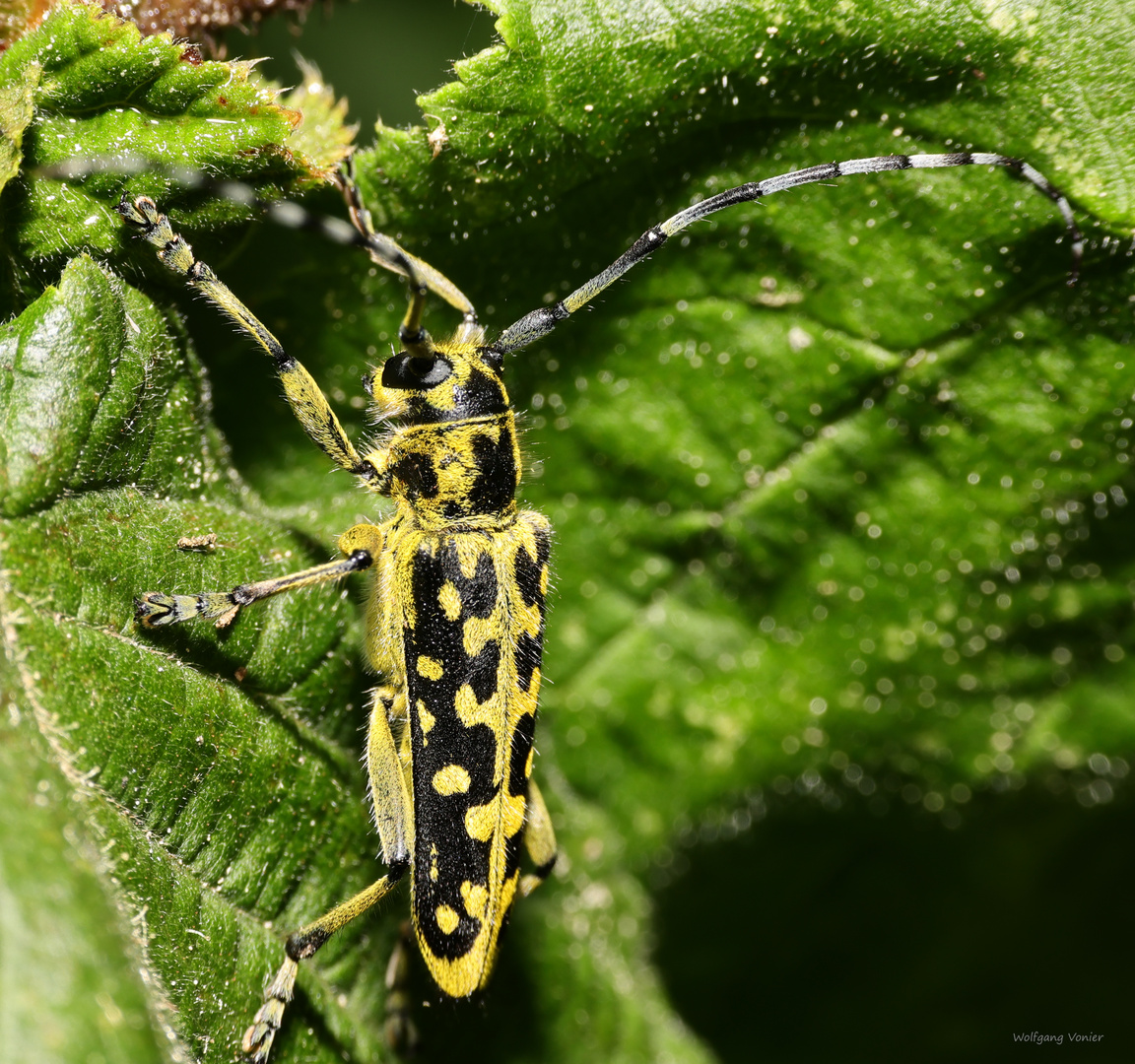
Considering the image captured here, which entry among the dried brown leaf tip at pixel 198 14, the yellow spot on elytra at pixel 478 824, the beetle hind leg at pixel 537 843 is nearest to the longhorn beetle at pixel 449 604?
the yellow spot on elytra at pixel 478 824

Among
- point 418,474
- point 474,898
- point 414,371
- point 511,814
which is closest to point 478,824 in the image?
point 511,814

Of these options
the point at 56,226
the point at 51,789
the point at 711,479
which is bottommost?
the point at 51,789

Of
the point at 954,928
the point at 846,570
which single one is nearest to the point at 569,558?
the point at 846,570

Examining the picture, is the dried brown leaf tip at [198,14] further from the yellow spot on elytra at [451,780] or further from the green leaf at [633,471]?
the yellow spot on elytra at [451,780]

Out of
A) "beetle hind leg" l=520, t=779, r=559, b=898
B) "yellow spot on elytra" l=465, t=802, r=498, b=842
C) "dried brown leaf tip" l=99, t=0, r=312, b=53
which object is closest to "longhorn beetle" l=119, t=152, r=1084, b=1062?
"yellow spot on elytra" l=465, t=802, r=498, b=842

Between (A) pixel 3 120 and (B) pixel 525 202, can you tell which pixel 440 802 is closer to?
(B) pixel 525 202

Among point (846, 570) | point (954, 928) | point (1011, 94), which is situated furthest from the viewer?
point (954, 928)
